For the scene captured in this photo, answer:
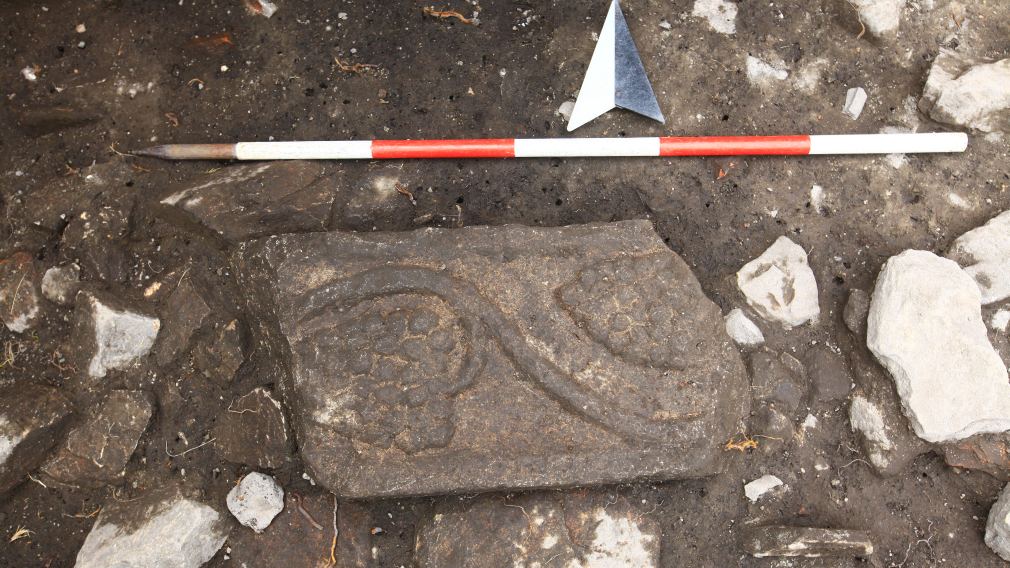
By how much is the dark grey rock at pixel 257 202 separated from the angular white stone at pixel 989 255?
2.22m

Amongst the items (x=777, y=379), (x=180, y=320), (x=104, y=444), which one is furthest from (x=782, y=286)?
(x=104, y=444)

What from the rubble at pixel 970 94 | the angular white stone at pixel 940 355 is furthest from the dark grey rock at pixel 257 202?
the rubble at pixel 970 94

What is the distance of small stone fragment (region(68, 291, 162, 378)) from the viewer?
2604 mm

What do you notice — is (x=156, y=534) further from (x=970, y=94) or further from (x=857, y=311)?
(x=970, y=94)

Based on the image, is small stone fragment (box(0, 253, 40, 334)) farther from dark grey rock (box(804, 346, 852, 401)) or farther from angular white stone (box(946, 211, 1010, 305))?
angular white stone (box(946, 211, 1010, 305))

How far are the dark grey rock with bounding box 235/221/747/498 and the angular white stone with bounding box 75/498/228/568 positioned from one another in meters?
0.52

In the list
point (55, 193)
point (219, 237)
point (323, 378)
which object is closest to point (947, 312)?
point (323, 378)

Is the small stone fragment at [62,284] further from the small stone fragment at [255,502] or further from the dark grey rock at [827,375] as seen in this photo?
the dark grey rock at [827,375]

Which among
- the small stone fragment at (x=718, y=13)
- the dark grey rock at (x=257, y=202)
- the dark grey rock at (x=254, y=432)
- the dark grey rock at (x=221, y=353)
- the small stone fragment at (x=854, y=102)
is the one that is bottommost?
the dark grey rock at (x=254, y=432)

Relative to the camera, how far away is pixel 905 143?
9.11 ft

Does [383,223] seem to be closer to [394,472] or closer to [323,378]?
[323,378]

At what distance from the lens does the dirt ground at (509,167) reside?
8.58 feet

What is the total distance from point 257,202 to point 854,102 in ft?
7.13

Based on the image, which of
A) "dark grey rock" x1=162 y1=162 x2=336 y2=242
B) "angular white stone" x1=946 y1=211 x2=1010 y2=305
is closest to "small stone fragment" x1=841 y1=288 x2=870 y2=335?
"angular white stone" x1=946 y1=211 x2=1010 y2=305
